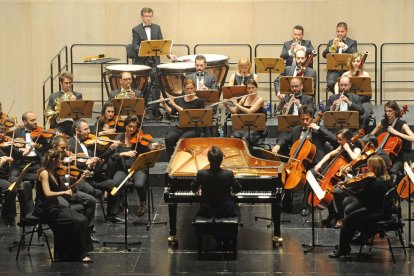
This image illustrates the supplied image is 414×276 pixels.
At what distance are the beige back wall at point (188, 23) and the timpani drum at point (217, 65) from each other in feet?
4.88

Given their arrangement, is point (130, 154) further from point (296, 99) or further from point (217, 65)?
point (217, 65)

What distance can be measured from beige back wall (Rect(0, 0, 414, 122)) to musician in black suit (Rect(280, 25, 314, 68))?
1213mm

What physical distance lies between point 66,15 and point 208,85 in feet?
11.9

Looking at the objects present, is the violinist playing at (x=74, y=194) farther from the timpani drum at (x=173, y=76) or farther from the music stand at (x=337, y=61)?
the music stand at (x=337, y=61)

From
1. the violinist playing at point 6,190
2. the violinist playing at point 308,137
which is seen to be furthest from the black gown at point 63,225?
the violinist playing at point 308,137

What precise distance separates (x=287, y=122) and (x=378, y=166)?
8.82 feet

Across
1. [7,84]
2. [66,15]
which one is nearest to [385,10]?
[66,15]

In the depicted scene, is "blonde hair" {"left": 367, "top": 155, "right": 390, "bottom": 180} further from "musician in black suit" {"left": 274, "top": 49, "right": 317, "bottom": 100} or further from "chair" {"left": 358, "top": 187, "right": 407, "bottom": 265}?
"musician in black suit" {"left": 274, "top": 49, "right": 317, "bottom": 100}

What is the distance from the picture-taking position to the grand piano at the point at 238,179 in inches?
456

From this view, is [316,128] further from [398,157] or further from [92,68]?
[92,68]

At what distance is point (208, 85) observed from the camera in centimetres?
1520

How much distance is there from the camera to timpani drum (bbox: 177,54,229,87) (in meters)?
15.9

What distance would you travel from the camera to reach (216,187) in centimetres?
1124

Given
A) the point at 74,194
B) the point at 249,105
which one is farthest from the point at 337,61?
the point at 74,194
